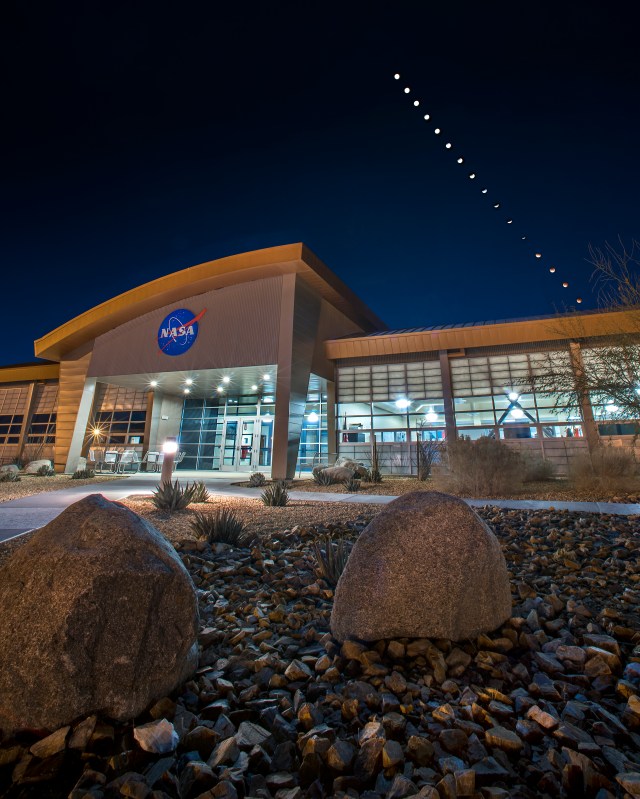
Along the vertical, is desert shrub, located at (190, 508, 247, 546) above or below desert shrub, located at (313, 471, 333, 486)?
below

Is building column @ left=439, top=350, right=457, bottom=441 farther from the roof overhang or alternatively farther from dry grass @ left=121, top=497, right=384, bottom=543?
dry grass @ left=121, top=497, right=384, bottom=543

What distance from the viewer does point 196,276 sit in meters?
19.1

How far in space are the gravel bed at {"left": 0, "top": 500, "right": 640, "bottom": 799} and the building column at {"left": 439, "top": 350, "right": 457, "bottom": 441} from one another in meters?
14.6

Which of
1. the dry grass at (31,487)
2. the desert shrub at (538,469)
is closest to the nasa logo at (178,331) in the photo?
the dry grass at (31,487)

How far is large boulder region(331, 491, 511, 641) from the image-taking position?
242 centimetres

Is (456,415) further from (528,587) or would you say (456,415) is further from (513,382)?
(528,587)

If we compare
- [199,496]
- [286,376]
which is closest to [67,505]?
[199,496]

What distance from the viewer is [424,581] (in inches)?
95.8

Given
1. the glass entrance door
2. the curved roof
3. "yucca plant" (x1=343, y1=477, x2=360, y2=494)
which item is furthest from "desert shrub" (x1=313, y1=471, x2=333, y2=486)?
the curved roof

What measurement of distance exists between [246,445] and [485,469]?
49.3ft

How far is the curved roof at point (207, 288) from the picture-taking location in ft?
56.4

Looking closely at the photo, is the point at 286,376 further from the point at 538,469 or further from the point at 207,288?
the point at 538,469

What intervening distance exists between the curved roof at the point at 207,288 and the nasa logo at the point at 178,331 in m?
1.43

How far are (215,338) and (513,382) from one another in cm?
1453
